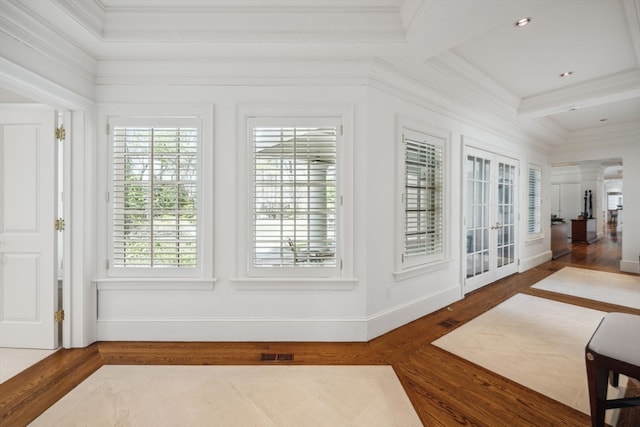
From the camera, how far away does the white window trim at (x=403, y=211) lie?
102 inches

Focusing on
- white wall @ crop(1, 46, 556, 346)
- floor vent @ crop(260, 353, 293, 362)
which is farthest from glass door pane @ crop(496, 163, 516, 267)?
floor vent @ crop(260, 353, 293, 362)

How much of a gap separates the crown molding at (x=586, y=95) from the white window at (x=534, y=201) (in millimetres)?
1693

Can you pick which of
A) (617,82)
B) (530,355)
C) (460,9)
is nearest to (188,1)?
(460,9)

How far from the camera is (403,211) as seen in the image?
263cm

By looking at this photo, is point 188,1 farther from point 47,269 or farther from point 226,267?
point 47,269

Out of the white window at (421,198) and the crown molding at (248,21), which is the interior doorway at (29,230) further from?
the white window at (421,198)

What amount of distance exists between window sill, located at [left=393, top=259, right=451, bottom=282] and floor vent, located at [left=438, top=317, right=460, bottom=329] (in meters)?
0.53

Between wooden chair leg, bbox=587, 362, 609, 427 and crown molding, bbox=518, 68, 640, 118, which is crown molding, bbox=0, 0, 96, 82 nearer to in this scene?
wooden chair leg, bbox=587, 362, 609, 427

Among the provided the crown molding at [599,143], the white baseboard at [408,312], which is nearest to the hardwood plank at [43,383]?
the white baseboard at [408,312]

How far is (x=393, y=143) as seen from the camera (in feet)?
8.38

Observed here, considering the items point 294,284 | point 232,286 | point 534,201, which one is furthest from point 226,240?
point 534,201

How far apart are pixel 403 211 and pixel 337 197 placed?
0.78 meters

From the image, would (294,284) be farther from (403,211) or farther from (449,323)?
(449,323)

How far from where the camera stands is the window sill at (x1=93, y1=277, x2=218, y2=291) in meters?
2.30
